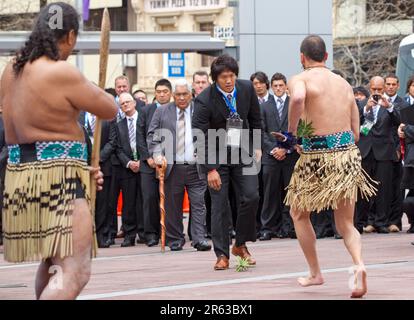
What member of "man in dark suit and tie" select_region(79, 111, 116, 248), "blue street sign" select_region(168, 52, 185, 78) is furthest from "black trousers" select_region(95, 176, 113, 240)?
"blue street sign" select_region(168, 52, 185, 78)

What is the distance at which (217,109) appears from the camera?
12.4 metres

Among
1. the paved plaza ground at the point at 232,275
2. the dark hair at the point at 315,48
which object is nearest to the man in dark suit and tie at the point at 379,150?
the paved plaza ground at the point at 232,275

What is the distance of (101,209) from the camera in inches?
648

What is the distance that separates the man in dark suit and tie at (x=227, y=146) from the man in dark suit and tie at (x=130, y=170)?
424 centimetres

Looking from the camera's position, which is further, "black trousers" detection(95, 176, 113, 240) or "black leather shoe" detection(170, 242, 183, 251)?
"black trousers" detection(95, 176, 113, 240)

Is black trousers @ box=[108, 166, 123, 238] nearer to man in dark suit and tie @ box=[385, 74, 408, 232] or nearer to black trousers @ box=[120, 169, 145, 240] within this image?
black trousers @ box=[120, 169, 145, 240]

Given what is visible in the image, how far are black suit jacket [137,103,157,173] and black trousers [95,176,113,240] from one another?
2.03 feet

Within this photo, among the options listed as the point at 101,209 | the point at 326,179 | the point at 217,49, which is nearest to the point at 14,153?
the point at 326,179

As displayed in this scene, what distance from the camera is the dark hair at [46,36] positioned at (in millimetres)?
7492

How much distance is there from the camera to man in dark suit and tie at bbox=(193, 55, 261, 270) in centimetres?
1230

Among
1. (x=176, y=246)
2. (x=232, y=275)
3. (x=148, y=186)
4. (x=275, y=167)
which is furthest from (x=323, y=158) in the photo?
(x=275, y=167)

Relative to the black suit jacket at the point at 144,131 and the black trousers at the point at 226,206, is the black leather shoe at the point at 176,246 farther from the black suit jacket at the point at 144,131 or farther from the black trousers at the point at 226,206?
the black trousers at the point at 226,206
